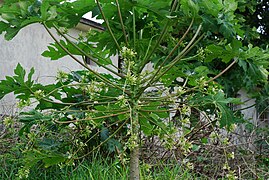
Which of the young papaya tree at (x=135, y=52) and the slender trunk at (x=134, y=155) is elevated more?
the young papaya tree at (x=135, y=52)

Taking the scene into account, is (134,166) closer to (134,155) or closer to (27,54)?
(134,155)

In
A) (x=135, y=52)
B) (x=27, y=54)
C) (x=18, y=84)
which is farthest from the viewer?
(x=27, y=54)

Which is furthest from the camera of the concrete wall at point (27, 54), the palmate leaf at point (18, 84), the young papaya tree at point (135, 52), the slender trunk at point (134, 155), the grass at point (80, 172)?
the concrete wall at point (27, 54)

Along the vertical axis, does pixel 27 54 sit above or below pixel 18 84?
above

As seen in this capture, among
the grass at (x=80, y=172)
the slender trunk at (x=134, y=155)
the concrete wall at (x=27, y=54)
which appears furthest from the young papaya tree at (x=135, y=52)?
the concrete wall at (x=27, y=54)

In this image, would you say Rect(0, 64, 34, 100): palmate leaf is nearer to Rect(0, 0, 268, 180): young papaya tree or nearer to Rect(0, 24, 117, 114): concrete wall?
Rect(0, 0, 268, 180): young papaya tree

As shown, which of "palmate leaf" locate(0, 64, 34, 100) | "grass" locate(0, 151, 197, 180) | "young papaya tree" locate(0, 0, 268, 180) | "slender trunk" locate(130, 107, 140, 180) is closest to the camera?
"young papaya tree" locate(0, 0, 268, 180)

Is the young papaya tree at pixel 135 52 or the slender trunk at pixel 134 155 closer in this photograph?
the young papaya tree at pixel 135 52

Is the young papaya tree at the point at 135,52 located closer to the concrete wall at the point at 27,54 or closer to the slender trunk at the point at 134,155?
the slender trunk at the point at 134,155

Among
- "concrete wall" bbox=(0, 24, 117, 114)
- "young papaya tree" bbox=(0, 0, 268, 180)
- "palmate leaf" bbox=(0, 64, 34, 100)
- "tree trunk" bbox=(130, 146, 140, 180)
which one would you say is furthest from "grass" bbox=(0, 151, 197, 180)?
"concrete wall" bbox=(0, 24, 117, 114)

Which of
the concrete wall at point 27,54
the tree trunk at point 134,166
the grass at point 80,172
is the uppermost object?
the concrete wall at point 27,54

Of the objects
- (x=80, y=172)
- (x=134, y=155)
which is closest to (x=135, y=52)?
(x=134, y=155)

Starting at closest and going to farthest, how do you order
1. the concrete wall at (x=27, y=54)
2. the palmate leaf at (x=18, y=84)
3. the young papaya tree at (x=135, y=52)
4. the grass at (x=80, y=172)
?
the young papaya tree at (x=135, y=52), the palmate leaf at (x=18, y=84), the grass at (x=80, y=172), the concrete wall at (x=27, y=54)

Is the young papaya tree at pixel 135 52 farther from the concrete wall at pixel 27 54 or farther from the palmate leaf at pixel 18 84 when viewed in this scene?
the concrete wall at pixel 27 54
